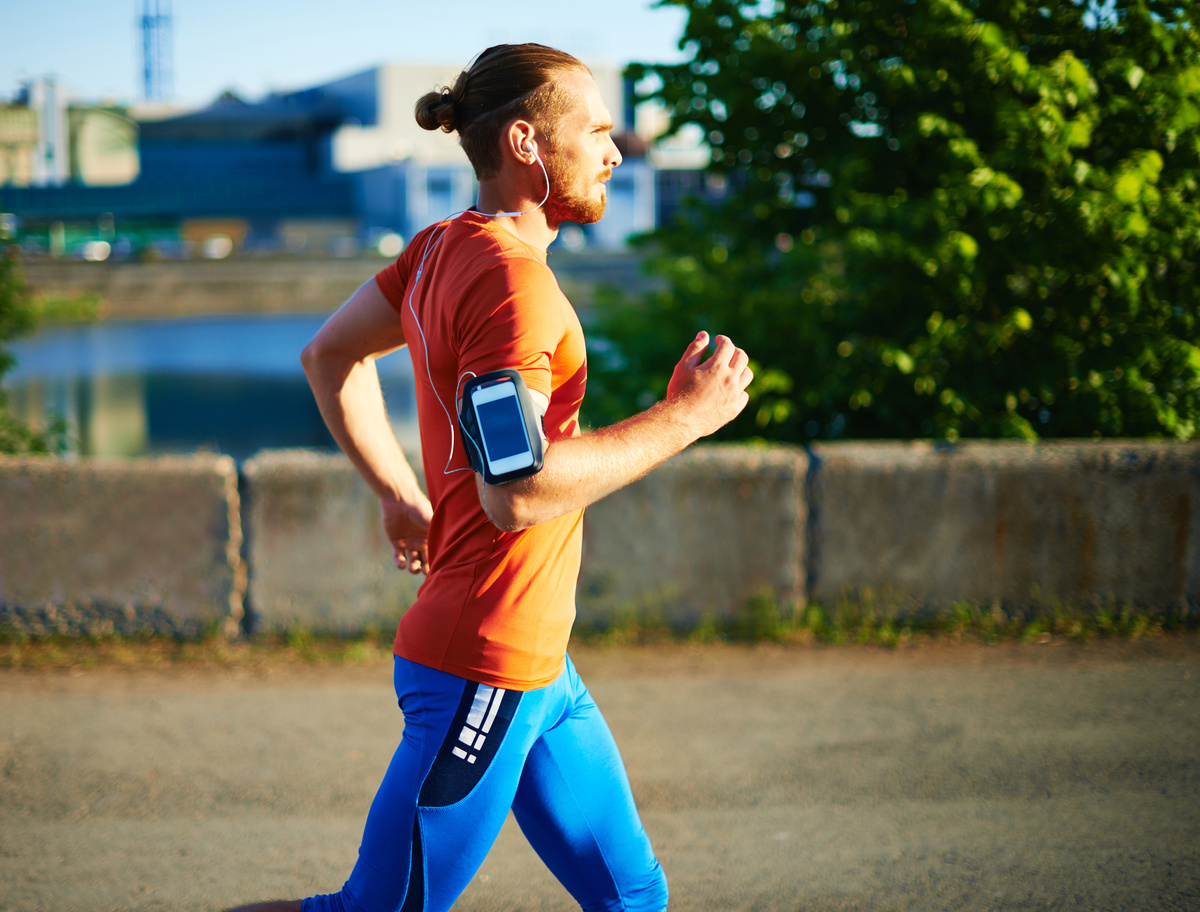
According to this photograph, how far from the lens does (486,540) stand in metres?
2.01

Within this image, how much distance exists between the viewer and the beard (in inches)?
78.6

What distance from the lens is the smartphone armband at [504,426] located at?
1.72 metres

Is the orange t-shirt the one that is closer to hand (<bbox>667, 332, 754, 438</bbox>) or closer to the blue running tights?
the blue running tights

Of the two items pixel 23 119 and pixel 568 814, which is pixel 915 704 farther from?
pixel 23 119

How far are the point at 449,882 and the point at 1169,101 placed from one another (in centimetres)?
535

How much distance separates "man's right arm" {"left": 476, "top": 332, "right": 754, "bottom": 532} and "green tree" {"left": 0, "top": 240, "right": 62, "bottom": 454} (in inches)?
230

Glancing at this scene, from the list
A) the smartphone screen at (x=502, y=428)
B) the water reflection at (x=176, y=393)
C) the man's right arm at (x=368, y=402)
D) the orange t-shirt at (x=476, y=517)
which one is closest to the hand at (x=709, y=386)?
the orange t-shirt at (x=476, y=517)

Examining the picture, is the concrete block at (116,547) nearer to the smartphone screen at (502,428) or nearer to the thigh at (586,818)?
the thigh at (586,818)

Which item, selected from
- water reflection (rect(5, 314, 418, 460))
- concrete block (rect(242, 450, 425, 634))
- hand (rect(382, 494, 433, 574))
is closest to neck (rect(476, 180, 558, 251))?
hand (rect(382, 494, 433, 574))

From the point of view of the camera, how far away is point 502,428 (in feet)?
5.66

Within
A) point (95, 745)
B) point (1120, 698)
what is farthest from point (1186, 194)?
point (95, 745)

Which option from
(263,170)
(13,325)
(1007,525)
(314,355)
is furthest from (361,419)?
(263,170)

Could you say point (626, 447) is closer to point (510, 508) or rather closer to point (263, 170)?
point (510, 508)

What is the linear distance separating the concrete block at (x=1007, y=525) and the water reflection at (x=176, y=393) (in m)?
5.23
